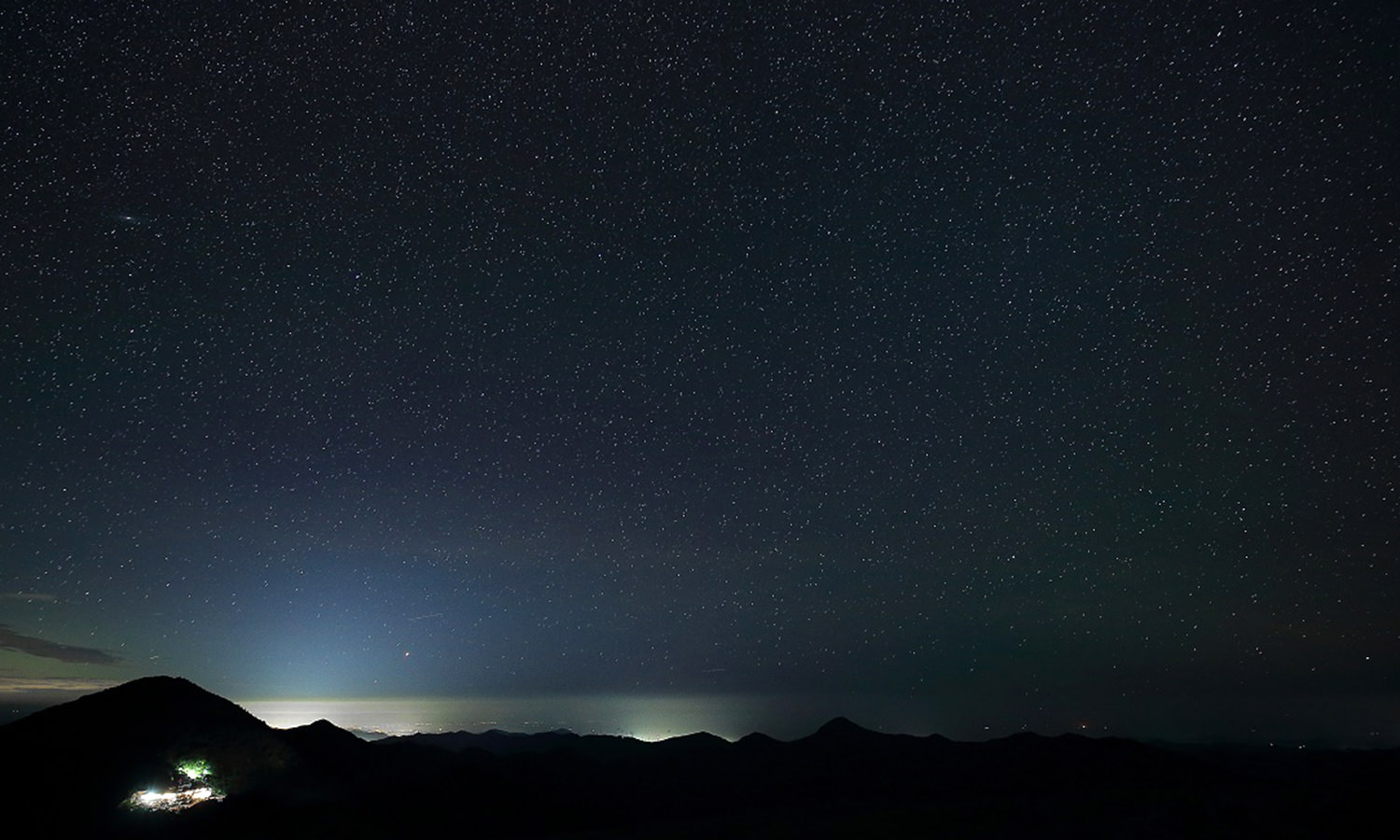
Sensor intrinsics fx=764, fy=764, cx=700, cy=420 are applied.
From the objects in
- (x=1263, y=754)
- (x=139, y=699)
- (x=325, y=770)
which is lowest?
(x=1263, y=754)

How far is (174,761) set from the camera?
127 feet

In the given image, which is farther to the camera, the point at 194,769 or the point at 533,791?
the point at 533,791

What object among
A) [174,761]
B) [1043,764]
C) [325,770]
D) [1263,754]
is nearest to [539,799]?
[325,770]

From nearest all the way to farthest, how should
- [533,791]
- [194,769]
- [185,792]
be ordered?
[185,792] → [194,769] → [533,791]

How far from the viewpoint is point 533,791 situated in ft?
173

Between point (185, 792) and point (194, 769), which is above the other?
point (194, 769)

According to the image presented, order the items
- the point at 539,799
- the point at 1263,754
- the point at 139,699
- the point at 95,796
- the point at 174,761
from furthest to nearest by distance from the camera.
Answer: the point at 1263,754, the point at 539,799, the point at 139,699, the point at 174,761, the point at 95,796

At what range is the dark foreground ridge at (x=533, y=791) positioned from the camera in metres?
36.7

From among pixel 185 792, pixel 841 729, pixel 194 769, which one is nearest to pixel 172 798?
pixel 185 792

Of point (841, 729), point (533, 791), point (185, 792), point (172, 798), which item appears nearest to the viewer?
point (172, 798)

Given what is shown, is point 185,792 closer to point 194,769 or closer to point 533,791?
point 194,769

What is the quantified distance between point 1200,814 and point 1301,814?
5503 mm

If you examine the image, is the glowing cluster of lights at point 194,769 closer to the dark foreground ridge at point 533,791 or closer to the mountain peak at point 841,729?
the dark foreground ridge at point 533,791

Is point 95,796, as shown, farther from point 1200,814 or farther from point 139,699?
point 1200,814
